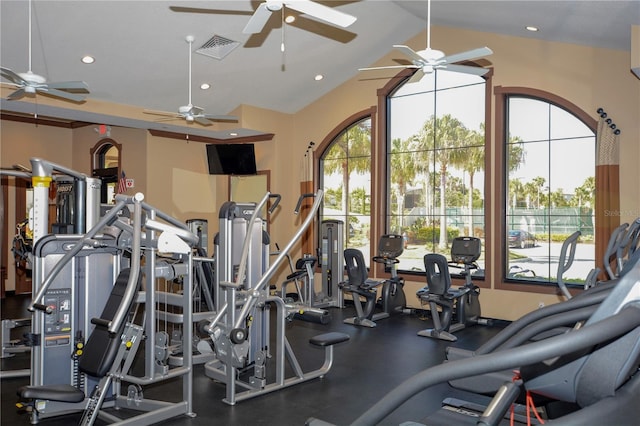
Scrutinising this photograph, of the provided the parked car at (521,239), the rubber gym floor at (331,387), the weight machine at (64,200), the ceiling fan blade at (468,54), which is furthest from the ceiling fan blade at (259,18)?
the parked car at (521,239)

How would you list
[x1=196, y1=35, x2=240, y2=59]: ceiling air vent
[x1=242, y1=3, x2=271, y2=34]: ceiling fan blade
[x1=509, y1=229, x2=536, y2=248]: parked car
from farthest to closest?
[x1=509, y1=229, x2=536, y2=248]: parked car, [x1=196, y1=35, x2=240, y2=59]: ceiling air vent, [x1=242, y1=3, x2=271, y2=34]: ceiling fan blade

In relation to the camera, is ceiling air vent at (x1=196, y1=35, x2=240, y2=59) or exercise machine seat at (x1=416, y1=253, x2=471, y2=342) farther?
ceiling air vent at (x1=196, y1=35, x2=240, y2=59)

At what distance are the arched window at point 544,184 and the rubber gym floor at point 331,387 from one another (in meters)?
1.32

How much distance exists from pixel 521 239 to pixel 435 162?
73.8 inches

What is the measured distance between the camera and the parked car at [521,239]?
24.3 ft

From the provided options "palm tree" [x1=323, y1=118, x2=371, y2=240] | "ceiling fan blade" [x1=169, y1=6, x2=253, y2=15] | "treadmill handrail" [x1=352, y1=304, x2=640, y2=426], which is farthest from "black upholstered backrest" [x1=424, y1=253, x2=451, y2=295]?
"treadmill handrail" [x1=352, y1=304, x2=640, y2=426]

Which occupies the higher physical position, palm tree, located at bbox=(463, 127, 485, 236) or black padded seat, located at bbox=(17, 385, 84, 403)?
palm tree, located at bbox=(463, 127, 485, 236)

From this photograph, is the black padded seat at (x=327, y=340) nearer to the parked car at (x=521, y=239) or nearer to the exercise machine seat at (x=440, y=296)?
the exercise machine seat at (x=440, y=296)

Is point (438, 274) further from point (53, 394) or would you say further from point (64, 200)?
point (53, 394)

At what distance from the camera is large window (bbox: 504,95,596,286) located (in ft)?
22.8

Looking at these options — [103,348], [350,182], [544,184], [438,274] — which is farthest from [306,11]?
[350,182]

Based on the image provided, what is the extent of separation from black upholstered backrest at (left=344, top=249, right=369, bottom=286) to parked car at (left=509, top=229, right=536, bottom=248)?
90.4 inches

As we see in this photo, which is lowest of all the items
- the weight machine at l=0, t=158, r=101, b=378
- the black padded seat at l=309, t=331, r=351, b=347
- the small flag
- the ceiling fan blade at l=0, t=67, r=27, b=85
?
the black padded seat at l=309, t=331, r=351, b=347

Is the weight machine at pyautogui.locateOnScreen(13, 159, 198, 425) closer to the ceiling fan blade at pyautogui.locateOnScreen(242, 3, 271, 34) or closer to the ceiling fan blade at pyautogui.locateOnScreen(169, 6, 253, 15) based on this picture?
the ceiling fan blade at pyautogui.locateOnScreen(242, 3, 271, 34)
